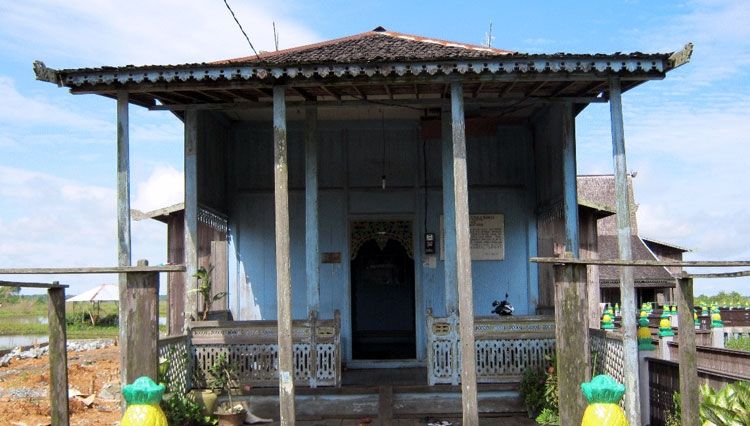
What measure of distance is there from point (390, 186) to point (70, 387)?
7.55 meters

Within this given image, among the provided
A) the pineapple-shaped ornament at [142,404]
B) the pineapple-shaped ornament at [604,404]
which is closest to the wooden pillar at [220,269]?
the pineapple-shaped ornament at [142,404]

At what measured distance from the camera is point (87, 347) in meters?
27.8

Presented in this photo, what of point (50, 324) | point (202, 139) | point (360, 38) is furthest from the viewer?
point (360, 38)

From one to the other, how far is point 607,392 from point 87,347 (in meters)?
26.1

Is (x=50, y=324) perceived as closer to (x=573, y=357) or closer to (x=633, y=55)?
(x=573, y=357)

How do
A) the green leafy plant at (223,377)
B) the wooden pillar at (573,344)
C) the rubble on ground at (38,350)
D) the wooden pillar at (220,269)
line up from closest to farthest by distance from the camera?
the wooden pillar at (573,344)
the green leafy plant at (223,377)
the wooden pillar at (220,269)
the rubble on ground at (38,350)

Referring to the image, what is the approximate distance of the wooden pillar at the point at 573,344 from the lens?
18.2 ft

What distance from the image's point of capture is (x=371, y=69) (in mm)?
7746

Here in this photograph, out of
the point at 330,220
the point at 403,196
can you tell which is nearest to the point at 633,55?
the point at 403,196

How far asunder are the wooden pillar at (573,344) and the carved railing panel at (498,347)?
375 centimetres

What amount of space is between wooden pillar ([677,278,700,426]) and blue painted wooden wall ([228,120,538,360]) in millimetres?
6501

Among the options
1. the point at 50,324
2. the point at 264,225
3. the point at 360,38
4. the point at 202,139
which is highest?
the point at 360,38

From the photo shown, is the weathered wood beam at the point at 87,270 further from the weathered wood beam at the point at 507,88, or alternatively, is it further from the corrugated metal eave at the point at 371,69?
the weathered wood beam at the point at 507,88

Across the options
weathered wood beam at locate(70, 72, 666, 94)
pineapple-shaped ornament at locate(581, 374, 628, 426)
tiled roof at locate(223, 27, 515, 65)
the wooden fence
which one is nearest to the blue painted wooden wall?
tiled roof at locate(223, 27, 515, 65)
